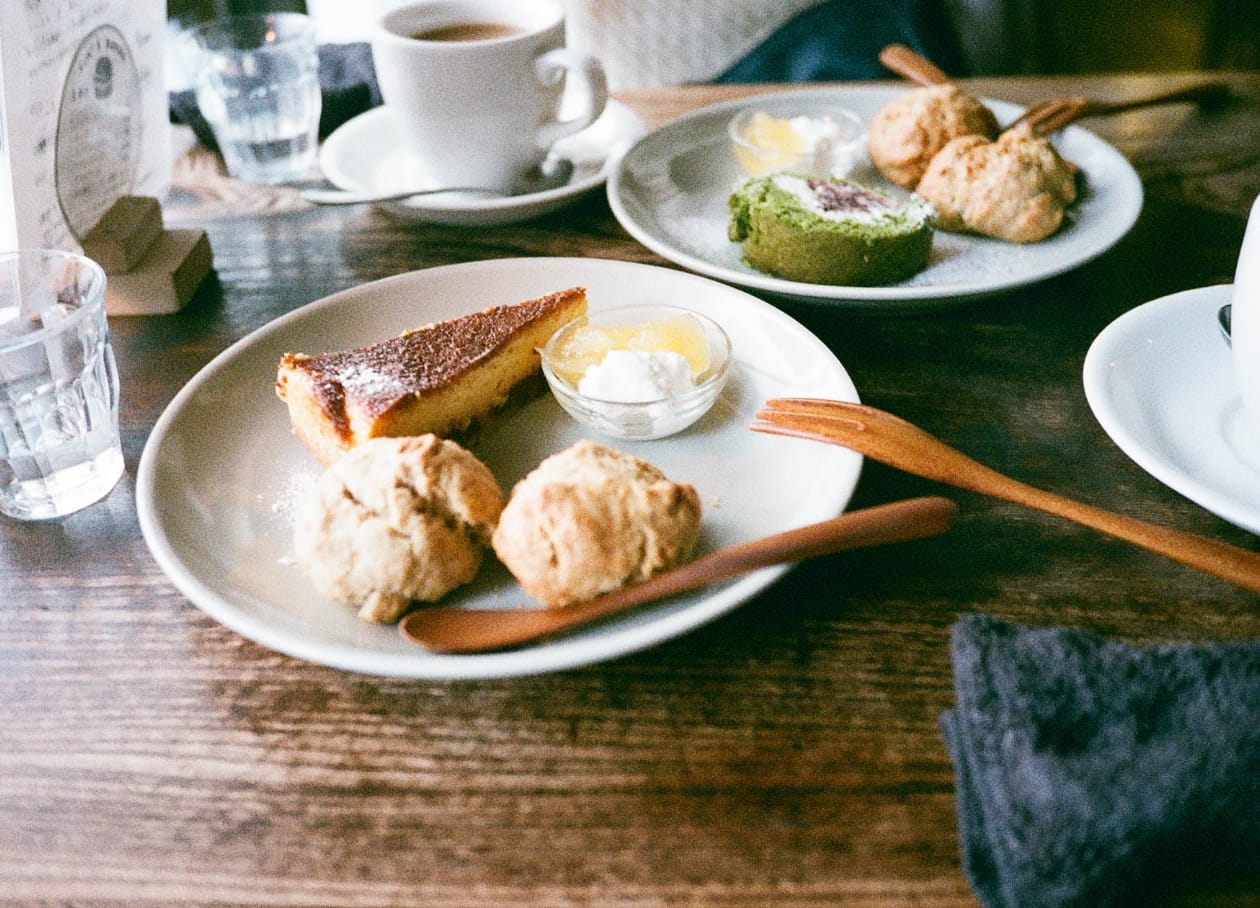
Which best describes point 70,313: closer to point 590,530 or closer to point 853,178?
point 590,530

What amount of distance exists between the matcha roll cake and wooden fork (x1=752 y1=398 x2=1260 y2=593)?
0.36 meters

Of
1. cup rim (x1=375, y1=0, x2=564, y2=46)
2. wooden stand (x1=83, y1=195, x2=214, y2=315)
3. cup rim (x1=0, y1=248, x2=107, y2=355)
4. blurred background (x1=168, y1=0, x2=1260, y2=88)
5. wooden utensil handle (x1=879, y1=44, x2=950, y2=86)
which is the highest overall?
cup rim (x1=375, y1=0, x2=564, y2=46)

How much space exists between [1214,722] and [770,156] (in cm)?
124

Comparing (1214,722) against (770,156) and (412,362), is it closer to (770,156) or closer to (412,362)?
(412,362)

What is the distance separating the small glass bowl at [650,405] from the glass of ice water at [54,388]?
1.58 ft

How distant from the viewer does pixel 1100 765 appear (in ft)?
2.21

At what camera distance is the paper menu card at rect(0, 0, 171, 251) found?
3.95ft

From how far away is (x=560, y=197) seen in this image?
5.13 ft

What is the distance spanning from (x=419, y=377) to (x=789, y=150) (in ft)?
2.92

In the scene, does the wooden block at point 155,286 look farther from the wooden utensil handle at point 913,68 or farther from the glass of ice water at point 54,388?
the wooden utensil handle at point 913,68

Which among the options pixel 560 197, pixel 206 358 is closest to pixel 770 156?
pixel 560 197

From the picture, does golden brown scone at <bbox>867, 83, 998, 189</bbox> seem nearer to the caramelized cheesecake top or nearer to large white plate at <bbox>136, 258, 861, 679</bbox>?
large white plate at <bbox>136, 258, 861, 679</bbox>

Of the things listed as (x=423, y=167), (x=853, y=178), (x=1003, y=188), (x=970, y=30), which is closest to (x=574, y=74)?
(x=423, y=167)

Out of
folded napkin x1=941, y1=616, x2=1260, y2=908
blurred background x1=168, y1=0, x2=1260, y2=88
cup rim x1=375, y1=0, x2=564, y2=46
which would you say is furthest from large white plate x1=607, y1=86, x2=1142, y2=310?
blurred background x1=168, y1=0, x2=1260, y2=88
